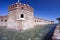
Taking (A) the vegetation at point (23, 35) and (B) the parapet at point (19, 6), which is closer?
(A) the vegetation at point (23, 35)

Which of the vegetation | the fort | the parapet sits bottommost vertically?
the vegetation

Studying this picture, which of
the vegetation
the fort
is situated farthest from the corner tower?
the vegetation

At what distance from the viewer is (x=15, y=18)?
14.9 metres

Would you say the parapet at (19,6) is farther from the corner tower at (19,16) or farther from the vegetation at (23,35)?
the vegetation at (23,35)

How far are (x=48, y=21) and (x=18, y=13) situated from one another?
1406 centimetres

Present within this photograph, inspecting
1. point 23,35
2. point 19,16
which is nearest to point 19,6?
point 19,16

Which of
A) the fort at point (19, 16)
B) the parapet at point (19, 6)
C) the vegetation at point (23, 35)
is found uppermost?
the parapet at point (19, 6)

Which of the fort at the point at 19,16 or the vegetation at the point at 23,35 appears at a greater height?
the fort at the point at 19,16

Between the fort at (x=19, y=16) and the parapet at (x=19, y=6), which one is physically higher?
the parapet at (x=19, y=6)

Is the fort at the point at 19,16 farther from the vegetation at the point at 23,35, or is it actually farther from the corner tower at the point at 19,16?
the vegetation at the point at 23,35

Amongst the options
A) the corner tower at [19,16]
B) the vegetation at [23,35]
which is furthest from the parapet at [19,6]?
the vegetation at [23,35]

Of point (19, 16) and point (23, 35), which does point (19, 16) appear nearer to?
point (19, 16)

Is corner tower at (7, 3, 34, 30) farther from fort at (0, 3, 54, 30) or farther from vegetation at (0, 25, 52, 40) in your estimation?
vegetation at (0, 25, 52, 40)

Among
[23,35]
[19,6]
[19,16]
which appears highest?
[19,6]
